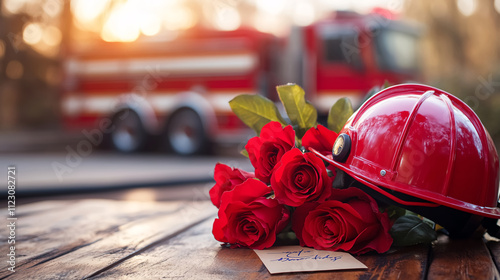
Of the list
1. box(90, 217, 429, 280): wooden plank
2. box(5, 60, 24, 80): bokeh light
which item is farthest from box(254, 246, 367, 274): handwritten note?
box(5, 60, 24, 80): bokeh light

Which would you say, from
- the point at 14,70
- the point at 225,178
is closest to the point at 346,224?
the point at 225,178

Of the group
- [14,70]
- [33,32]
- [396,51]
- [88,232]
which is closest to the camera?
[88,232]

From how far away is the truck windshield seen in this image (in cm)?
944

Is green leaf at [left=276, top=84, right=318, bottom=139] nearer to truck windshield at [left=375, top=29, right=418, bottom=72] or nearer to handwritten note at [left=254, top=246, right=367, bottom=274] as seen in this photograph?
handwritten note at [left=254, top=246, right=367, bottom=274]

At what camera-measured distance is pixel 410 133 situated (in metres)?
1.38

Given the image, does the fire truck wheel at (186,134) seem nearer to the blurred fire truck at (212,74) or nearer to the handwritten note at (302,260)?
the blurred fire truck at (212,74)

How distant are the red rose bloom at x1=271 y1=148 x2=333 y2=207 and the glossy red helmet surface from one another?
6cm

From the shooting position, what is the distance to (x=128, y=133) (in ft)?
37.4

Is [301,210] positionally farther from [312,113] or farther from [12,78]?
[12,78]

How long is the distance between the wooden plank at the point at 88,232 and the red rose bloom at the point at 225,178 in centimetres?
20

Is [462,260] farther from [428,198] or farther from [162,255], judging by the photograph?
[162,255]

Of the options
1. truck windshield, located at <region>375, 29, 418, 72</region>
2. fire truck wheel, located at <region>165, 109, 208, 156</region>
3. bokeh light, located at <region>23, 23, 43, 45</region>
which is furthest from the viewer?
bokeh light, located at <region>23, 23, 43, 45</region>

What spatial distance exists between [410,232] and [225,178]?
49 centimetres

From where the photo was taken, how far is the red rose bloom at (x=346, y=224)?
1.34 meters
